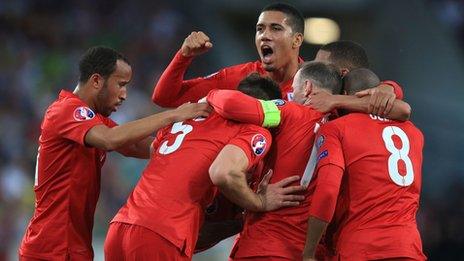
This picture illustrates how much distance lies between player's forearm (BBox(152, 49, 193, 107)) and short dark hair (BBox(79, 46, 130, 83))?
17.8 inches

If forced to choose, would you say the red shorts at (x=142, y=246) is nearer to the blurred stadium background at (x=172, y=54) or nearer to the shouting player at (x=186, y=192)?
the shouting player at (x=186, y=192)

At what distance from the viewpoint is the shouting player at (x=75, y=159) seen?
467cm

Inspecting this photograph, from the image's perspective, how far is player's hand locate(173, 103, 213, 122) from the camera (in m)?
4.57

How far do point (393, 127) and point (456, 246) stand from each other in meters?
4.86

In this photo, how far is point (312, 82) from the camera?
4.56m

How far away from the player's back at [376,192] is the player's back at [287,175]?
162 millimetres

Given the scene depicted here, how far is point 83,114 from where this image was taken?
4750 millimetres

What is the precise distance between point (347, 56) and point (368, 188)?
3.28ft

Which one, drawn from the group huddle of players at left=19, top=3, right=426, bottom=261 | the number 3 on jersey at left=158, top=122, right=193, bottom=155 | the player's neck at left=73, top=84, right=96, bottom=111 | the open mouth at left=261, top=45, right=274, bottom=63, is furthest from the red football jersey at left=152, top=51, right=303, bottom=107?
the number 3 on jersey at left=158, top=122, right=193, bottom=155

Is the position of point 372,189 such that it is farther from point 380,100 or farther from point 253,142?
point 253,142

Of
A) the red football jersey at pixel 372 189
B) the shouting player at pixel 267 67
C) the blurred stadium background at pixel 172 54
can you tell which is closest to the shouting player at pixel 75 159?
the shouting player at pixel 267 67

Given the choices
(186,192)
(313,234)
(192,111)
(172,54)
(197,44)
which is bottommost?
(313,234)

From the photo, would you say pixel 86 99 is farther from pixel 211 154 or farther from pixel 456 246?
pixel 456 246

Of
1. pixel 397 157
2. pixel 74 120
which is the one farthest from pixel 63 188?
pixel 397 157
